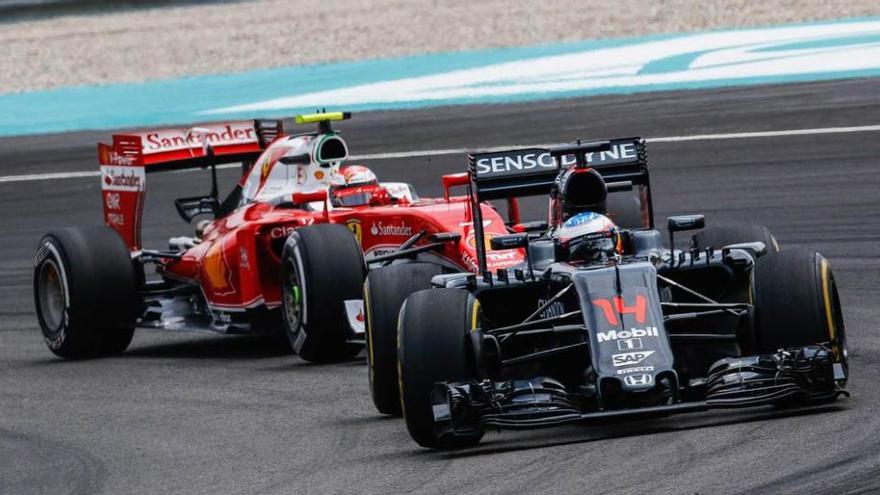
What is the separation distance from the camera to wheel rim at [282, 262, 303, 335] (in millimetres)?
12289

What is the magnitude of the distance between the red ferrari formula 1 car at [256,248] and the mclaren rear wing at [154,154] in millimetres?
11

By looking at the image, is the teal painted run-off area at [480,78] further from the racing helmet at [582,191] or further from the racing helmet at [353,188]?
the racing helmet at [582,191]

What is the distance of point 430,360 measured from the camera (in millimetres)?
8773

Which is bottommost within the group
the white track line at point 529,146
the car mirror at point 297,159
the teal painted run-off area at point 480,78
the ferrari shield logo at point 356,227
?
the ferrari shield logo at point 356,227

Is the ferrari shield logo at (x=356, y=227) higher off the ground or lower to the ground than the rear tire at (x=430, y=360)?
higher

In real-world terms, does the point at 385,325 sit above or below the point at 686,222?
below

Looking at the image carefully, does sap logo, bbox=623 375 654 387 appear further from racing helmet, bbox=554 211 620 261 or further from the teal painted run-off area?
the teal painted run-off area

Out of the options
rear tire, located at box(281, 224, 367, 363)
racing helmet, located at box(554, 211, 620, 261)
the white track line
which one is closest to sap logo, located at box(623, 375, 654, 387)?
racing helmet, located at box(554, 211, 620, 261)

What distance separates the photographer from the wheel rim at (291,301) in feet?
40.3

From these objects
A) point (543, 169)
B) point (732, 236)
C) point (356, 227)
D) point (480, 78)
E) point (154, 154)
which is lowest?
point (732, 236)

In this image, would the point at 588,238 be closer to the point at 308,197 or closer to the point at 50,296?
the point at 308,197

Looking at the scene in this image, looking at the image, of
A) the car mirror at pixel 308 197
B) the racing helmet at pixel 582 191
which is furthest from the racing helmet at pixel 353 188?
the racing helmet at pixel 582 191

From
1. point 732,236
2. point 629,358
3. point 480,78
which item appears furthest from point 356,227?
point 480,78

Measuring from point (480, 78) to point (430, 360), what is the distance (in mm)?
18184
